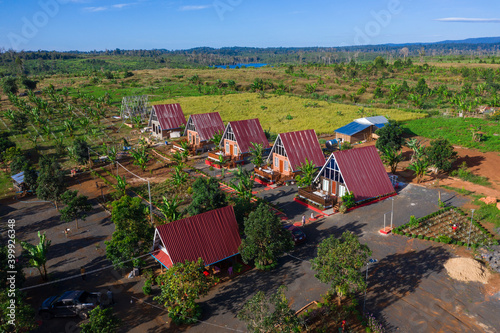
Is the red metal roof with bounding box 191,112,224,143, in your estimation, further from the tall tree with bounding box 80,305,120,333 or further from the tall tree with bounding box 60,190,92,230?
the tall tree with bounding box 80,305,120,333

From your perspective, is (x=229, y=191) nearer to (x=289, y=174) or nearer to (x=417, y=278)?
(x=289, y=174)

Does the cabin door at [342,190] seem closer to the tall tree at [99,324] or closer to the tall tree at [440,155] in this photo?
the tall tree at [440,155]

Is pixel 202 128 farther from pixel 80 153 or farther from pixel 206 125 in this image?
pixel 80 153

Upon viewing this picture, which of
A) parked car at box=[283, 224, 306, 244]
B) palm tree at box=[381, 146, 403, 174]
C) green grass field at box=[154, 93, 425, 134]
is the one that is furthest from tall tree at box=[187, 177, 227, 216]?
green grass field at box=[154, 93, 425, 134]

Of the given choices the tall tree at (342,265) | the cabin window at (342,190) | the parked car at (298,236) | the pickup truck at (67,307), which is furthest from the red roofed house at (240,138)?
the pickup truck at (67,307)

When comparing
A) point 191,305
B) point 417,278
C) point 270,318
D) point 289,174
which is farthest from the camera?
point 289,174

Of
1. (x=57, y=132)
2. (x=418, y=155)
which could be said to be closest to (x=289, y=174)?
(x=418, y=155)
